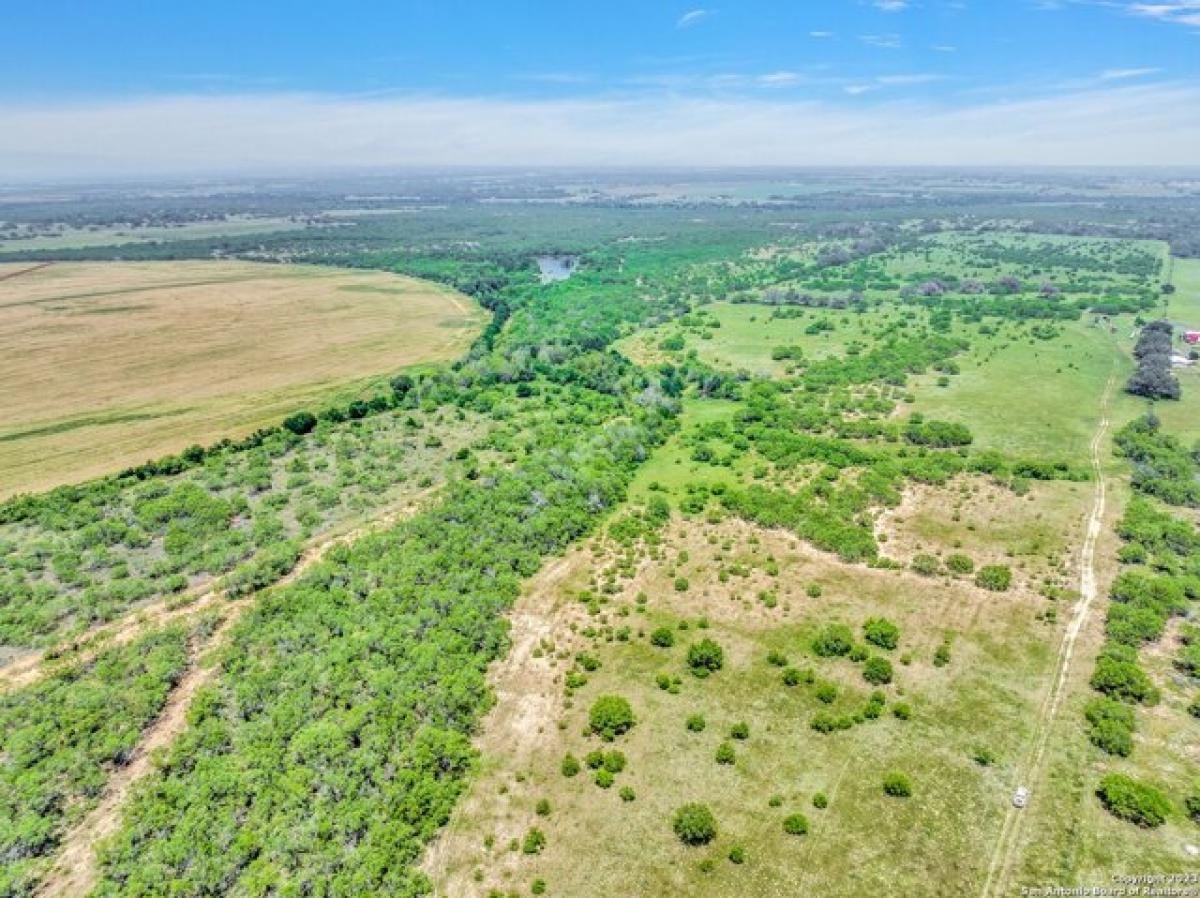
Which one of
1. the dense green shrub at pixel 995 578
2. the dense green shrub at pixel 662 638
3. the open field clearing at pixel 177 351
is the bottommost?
the dense green shrub at pixel 662 638

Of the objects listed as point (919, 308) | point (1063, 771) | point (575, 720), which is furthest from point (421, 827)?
point (919, 308)

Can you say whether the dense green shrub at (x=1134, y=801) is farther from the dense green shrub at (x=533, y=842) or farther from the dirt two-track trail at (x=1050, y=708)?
the dense green shrub at (x=533, y=842)

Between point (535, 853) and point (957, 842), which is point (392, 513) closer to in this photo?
point (535, 853)

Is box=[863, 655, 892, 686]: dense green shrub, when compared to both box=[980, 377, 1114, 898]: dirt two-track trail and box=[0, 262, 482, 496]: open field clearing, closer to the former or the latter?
box=[980, 377, 1114, 898]: dirt two-track trail

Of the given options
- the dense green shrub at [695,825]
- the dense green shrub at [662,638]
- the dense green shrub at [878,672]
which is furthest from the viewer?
the dense green shrub at [662,638]

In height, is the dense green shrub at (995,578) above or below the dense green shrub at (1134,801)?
above

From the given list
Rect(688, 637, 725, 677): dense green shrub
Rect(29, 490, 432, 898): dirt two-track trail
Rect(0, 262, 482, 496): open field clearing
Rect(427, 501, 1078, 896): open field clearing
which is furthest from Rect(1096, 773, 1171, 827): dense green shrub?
Rect(0, 262, 482, 496): open field clearing

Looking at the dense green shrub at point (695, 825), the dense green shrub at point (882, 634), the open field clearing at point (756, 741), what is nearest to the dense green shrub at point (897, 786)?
the open field clearing at point (756, 741)
